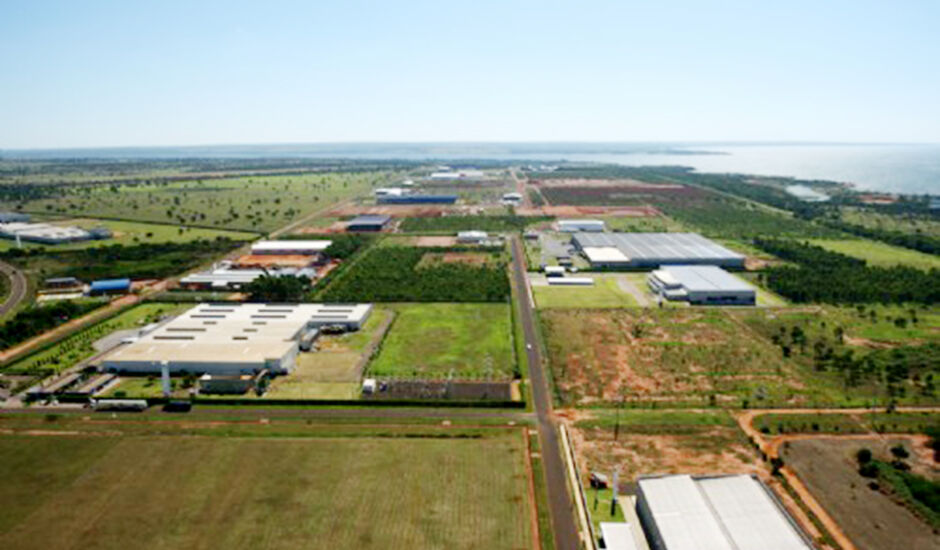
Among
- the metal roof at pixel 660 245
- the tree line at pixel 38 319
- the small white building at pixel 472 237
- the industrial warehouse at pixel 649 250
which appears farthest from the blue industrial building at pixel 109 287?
the metal roof at pixel 660 245

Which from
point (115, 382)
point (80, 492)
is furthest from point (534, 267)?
point (80, 492)

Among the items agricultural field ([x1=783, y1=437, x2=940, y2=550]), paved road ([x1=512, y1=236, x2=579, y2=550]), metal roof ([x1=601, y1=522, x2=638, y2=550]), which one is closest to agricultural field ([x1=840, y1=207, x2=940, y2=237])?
agricultural field ([x1=783, y1=437, x2=940, y2=550])

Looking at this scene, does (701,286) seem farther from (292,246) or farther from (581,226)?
(292,246)

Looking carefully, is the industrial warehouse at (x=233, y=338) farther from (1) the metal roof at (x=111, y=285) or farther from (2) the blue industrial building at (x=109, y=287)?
(1) the metal roof at (x=111, y=285)

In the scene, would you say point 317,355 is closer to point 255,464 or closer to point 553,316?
point 255,464

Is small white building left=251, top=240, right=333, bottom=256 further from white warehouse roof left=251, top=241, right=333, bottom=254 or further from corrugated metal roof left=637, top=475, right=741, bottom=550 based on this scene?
corrugated metal roof left=637, top=475, right=741, bottom=550
